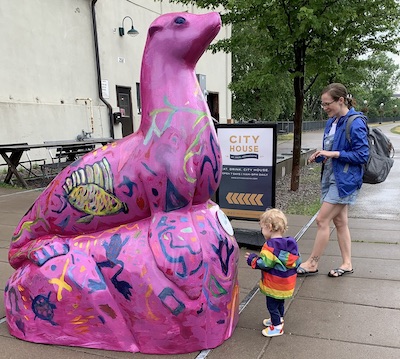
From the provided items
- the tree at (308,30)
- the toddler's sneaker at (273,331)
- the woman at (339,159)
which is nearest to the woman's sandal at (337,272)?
the woman at (339,159)

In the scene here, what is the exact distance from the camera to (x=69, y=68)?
1263cm

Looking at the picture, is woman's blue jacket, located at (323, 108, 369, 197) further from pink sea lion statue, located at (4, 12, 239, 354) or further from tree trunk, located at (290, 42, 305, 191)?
tree trunk, located at (290, 42, 305, 191)

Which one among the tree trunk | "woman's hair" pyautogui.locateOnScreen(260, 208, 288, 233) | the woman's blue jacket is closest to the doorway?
the tree trunk

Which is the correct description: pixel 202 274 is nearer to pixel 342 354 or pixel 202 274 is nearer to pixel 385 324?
pixel 342 354

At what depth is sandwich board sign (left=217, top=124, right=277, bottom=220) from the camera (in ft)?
17.2

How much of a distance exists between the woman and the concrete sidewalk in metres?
0.51

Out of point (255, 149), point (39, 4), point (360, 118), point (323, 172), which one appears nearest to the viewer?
point (360, 118)

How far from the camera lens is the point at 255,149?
5328mm

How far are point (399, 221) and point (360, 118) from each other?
12.0 feet

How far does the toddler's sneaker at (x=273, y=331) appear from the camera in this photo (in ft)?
9.77

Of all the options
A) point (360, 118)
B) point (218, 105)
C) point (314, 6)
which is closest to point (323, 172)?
point (360, 118)

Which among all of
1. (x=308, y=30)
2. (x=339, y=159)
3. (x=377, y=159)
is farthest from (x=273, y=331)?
(x=308, y=30)

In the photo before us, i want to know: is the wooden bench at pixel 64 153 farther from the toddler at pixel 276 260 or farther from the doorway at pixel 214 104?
the doorway at pixel 214 104

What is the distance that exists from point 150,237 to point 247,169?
9.87 ft
